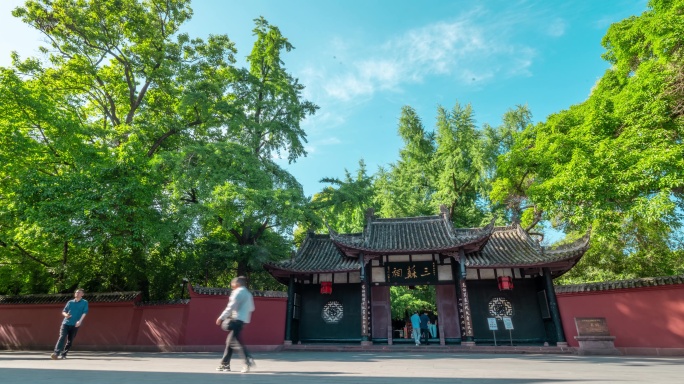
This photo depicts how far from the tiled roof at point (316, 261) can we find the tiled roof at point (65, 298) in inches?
183

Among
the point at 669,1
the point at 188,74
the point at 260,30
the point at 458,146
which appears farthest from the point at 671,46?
the point at 188,74

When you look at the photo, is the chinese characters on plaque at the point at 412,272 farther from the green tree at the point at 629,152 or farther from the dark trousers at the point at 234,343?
the dark trousers at the point at 234,343

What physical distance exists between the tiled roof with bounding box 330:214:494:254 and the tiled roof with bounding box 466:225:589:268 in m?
0.88

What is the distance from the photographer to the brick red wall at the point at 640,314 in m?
8.54

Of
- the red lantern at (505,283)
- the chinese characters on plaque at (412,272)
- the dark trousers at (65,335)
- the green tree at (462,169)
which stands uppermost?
the green tree at (462,169)

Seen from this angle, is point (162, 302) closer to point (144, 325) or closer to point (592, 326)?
point (144, 325)

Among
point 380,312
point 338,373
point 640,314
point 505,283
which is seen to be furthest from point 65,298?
point 640,314

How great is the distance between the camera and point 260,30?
14734mm

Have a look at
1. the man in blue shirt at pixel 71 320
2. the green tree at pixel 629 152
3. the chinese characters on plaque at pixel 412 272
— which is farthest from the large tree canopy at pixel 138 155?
the green tree at pixel 629 152

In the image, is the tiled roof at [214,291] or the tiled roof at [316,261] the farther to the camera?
the tiled roof at [316,261]

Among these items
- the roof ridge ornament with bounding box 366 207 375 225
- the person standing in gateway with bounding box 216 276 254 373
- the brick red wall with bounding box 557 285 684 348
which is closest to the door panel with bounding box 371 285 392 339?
the roof ridge ornament with bounding box 366 207 375 225

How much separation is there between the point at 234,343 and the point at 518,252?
1107 centimetres

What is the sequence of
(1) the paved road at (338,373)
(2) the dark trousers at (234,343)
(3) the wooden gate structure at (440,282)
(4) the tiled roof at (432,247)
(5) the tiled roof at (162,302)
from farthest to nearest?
(3) the wooden gate structure at (440,282)
(4) the tiled roof at (432,247)
(5) the tiled roof at (162,302)
(2) the dark trousers at (234,343)
(1) the paved road at (338,373)

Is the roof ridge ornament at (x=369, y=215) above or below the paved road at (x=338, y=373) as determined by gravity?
above
